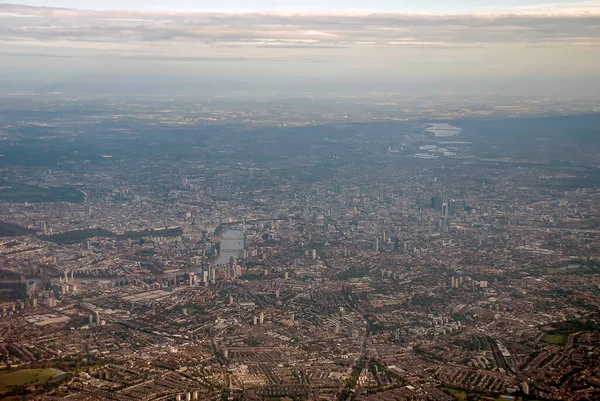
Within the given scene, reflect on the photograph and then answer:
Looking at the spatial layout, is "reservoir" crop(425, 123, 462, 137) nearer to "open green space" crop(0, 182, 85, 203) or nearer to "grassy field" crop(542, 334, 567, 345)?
"open green space" crop(0, 182, 85, 203)

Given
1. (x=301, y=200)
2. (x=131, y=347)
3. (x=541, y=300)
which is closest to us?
Answer: (x=131, y=347)

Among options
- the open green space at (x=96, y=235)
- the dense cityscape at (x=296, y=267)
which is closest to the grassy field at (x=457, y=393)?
the dense cityscape at (x=296, y=267)

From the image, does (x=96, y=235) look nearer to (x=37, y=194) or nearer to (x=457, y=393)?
(x=37, y=194)

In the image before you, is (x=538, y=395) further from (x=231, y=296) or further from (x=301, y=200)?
(x=301, y=200)

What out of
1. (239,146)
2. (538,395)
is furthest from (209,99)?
(538,395)

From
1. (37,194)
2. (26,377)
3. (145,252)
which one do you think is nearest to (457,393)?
(26,377)

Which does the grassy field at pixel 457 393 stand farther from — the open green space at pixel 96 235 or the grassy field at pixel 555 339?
the open green space at pixel 96 235

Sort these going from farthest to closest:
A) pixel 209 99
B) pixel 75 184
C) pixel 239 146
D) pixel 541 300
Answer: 1. pixel 209 99
2. pixel 239 146
3. pixel 75 184
4. pixel 541 300
